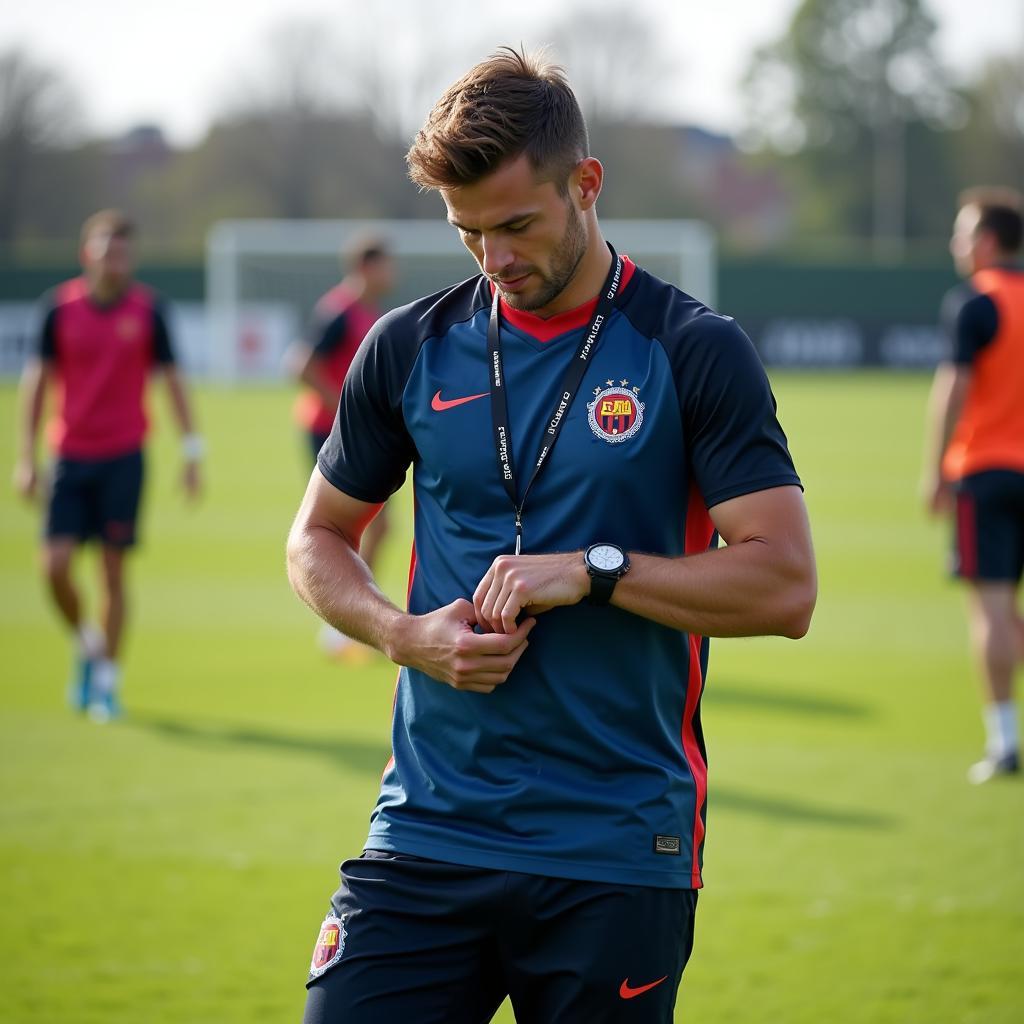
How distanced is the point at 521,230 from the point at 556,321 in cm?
20

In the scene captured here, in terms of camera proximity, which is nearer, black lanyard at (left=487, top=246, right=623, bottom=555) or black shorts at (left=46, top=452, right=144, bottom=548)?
black lanyard at (left=487, top=246, right=623, bottom=555)

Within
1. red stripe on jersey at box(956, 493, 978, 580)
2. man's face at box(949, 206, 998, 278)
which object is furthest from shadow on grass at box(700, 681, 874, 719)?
man's face at box(949, 206, 998, 278)

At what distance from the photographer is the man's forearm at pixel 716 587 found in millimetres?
2775

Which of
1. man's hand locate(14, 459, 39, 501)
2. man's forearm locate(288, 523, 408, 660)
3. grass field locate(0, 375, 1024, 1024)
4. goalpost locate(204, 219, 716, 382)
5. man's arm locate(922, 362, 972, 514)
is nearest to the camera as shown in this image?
man's forearm locate(288, 523, 408, 660)

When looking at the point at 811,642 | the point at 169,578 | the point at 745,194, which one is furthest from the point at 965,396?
the point at 745,194

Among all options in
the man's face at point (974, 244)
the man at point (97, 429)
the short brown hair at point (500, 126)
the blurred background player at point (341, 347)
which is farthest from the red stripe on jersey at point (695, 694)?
the blurred background player at point (341, 347)

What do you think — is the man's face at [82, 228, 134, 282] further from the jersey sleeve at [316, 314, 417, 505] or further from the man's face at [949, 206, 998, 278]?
the jersey sleeve at [316, 314, 417, 505]

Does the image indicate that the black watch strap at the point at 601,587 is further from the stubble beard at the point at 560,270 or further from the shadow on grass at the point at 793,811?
the shadow on grass at the point at 793,811

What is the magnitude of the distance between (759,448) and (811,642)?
28.1ft

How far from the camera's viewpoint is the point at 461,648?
278 cm

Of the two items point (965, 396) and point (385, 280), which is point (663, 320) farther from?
point (385, 280)

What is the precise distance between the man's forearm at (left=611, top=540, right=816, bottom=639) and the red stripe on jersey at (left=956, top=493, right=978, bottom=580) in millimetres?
4942

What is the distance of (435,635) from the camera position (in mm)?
2838

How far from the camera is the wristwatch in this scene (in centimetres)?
276
